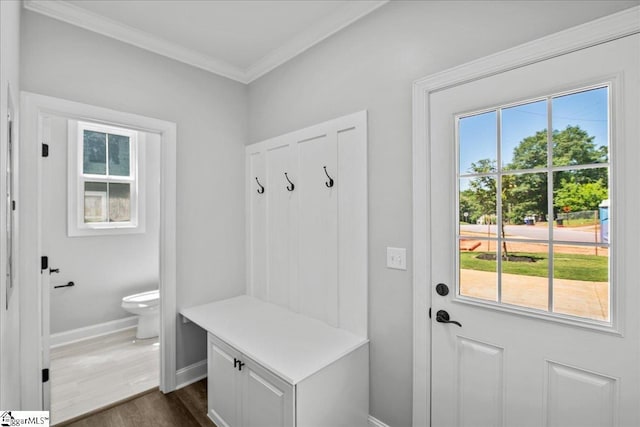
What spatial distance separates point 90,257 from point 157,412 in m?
1.85

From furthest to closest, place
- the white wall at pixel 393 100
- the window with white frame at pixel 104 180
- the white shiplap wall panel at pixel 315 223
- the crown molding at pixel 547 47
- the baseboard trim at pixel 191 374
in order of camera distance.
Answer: the window with white frame at pixel 104 180
the baseboard trim at pixel 191 374
the white shiplap wall panel at pixel 315 223
the white wall at pixel 393 100
the crown molding at pixel 547 47

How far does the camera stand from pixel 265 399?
158 centimetres

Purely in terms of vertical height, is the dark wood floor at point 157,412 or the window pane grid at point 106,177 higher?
the window pane grid at point 106,177

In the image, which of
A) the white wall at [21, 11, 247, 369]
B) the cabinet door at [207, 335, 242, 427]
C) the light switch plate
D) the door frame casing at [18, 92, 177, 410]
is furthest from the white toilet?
the light switch plate

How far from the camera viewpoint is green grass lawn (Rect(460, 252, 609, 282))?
3.70ft

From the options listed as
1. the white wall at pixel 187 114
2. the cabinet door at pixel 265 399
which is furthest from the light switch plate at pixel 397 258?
the white wall at pixel 187 114

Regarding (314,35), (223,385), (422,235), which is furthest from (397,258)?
(314,35)

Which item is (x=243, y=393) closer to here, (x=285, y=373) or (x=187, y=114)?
(x=285, y=373)

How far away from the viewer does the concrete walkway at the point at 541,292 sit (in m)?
1.13

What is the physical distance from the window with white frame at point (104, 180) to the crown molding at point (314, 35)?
1579 millimetres

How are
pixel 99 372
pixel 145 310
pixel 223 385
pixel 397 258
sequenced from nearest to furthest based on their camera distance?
1. pixel 397 258
2. pixel 223 385
3. pixel 99 372
4. pixel 145 310

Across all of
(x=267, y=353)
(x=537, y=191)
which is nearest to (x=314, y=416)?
(x=267, y=353)

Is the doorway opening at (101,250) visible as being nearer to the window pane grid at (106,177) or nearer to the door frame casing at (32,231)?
the window pane grid at (106,177)

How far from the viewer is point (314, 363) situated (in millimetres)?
1534
